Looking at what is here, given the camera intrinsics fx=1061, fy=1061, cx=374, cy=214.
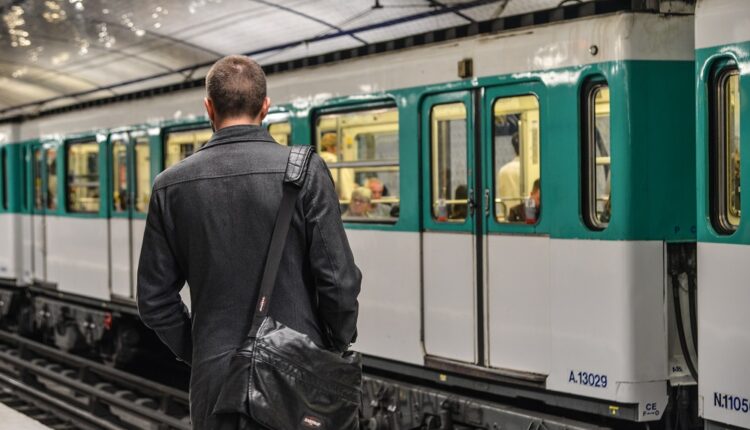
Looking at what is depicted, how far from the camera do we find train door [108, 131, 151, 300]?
12305 mm

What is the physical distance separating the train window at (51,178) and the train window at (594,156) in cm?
1043

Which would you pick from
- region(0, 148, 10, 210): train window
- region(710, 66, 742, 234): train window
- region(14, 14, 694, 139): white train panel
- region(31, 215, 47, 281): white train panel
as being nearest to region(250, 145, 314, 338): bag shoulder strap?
region(710, 66, 742, 234): train window

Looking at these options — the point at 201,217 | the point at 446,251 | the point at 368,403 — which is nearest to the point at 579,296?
the point at 446,251

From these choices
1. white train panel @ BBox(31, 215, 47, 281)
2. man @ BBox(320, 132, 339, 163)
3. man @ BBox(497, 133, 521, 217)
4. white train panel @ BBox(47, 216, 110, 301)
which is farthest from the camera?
white train panel @ BBox(31, 215, 47, 281)

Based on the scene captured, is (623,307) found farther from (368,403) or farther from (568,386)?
(368,403)

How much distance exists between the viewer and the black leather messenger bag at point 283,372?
325 centimetres

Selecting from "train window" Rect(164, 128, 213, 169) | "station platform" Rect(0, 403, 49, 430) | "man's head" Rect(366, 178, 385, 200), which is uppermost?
"train window" Rect(164, 128, 213, 169)

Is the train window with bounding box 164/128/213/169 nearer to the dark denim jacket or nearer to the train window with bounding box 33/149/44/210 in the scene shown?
the train window with bounding box 33/149/44/210

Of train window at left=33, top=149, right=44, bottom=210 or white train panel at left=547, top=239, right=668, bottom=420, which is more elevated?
train window at left=33, top=149, right=44, bottom=210

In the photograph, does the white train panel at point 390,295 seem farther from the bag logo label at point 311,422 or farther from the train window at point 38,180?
the train window at point 38,180

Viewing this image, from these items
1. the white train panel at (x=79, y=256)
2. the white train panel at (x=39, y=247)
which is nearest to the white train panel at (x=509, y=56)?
the white train panel at (x=79, y=256)

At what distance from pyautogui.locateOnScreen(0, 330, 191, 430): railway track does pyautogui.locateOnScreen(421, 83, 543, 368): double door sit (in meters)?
3.35

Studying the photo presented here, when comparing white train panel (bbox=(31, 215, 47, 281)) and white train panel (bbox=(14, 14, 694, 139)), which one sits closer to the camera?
white train panel (bbox=(14, 14, 694, 139))

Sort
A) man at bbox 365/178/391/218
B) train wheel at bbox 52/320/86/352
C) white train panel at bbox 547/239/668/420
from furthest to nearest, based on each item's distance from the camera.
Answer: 1. train wheel at bbox 52/320/86/352
2. man at bbox 365/178/391/218
3. white train panel at bbox 547/239/668/420
